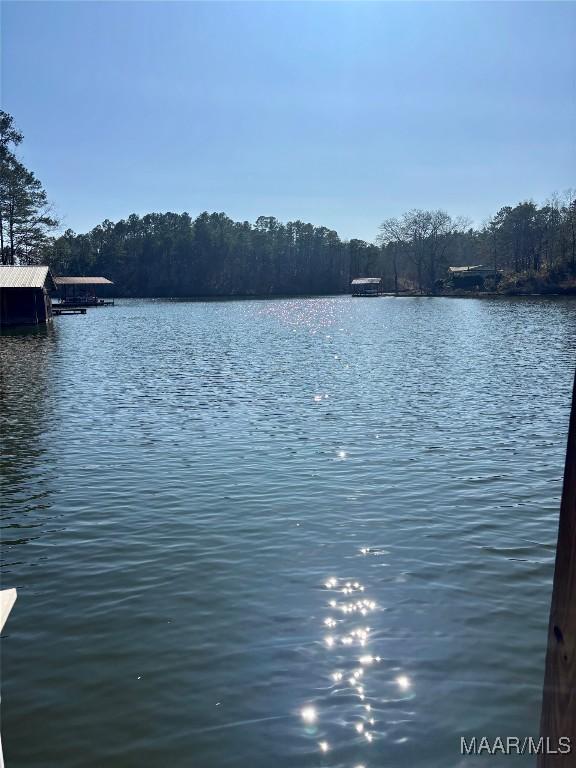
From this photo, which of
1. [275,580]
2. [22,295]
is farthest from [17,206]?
[275,580]

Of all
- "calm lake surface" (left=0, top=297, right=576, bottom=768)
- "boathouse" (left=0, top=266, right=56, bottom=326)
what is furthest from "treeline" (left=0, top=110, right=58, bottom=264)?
"calm lake surface" (left=0, top=297, right=576, bottom=768)

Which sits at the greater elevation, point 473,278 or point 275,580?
point 473,278

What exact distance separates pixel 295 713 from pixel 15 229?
257ft

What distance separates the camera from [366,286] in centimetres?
15000

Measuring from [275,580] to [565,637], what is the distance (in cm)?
551

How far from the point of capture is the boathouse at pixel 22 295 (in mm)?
48375

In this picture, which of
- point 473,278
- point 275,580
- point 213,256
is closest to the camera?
point 275,580

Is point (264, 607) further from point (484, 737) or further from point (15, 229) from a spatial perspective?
point (15, 229)

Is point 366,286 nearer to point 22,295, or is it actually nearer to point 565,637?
point 22,295

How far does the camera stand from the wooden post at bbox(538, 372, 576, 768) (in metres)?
1.96

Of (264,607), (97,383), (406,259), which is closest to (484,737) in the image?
(264,607)

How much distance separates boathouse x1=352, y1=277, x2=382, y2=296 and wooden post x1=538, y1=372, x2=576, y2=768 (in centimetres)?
14448

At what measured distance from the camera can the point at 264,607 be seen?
21.7ft

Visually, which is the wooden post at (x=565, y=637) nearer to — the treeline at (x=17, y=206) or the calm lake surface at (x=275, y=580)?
the calm lake surface at (x=275, y=580)
